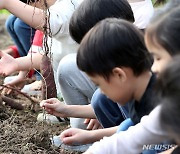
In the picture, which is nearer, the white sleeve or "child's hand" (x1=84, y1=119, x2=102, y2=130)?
the white sleeve

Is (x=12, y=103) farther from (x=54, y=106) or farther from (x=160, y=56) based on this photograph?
(x=160, y=56)

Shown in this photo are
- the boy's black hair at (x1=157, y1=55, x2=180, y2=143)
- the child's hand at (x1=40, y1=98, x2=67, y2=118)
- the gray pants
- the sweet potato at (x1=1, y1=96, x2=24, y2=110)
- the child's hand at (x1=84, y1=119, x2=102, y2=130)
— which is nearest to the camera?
the boy's black hair at (x1=157, y1=55, x2=180, y2=143)

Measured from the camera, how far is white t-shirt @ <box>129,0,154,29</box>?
123 inches

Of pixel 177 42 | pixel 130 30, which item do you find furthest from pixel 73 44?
pixel 177 42

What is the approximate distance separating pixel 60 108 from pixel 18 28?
5.51 feet

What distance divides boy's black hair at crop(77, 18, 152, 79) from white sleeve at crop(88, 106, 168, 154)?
0.26 meters

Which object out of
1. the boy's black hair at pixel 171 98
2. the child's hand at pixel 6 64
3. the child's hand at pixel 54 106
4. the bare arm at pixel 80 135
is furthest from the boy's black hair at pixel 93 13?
the boy's black hair at pixel 171 98

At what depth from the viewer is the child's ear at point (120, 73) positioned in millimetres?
2074

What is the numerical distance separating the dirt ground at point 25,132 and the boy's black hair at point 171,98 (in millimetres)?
1381

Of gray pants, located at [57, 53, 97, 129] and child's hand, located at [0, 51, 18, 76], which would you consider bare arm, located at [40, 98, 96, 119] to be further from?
child's hand, located at [0, 51, 18, 76]

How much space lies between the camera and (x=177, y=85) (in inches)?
59.5

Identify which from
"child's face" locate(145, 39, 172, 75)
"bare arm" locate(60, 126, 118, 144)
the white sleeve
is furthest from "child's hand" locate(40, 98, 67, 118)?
"child's face" locate(145, 39, 172, 75)

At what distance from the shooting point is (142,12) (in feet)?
10.4

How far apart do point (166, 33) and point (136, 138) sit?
1.34 ft
